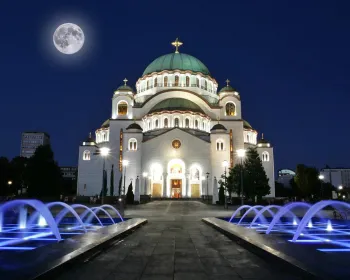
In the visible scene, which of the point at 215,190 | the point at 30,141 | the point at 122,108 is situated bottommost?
the point at 215,190

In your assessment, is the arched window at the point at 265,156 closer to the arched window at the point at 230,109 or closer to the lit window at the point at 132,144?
the arched window at the point at 230,109

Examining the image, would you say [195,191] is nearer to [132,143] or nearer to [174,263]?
[132,143]

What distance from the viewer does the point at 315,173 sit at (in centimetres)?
6506

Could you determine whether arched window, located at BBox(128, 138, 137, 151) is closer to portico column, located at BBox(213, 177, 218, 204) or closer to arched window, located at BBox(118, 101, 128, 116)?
arched window, located at BBox(118, 101, 128, 116)

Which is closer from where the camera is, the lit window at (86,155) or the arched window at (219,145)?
the arched window at (219,145)

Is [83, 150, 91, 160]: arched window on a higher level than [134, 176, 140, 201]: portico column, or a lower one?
higher

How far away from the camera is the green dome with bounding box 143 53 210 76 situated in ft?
197

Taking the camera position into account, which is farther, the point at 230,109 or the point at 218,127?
the point at 230,109

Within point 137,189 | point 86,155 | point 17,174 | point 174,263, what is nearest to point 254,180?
point 137,189

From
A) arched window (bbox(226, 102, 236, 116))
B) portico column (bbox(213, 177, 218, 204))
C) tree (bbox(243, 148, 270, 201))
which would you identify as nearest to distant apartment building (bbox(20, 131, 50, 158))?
arched window (bbox(226, 102, 236, 116))

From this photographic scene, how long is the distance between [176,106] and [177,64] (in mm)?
11106

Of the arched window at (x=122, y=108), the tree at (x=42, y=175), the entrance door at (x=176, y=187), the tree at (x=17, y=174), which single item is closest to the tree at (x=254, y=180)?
the entrance door at (x=176, y=187)

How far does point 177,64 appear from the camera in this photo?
60.2 metres

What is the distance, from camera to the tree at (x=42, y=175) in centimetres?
4419
